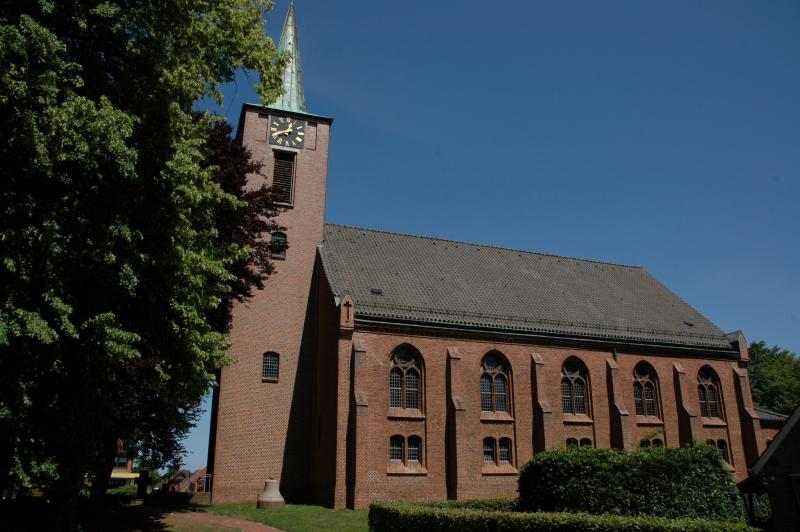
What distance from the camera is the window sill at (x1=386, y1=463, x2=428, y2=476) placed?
79.2ft

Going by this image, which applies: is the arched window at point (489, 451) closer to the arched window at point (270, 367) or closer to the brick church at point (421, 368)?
the brick church at point (421, 368)

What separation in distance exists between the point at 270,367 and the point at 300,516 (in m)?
7.99

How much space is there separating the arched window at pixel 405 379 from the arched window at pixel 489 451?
3505 mm

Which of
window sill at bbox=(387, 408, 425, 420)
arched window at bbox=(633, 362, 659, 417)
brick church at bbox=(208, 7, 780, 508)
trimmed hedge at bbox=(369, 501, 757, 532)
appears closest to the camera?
trimmed hedge at bbox=(369, 501, 757, 532)

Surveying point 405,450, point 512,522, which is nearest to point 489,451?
point 405,450

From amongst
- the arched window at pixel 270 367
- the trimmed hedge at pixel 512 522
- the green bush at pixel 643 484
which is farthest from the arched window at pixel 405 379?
the green bush at pixel 643 484

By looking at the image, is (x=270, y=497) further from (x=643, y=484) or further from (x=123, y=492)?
(x=643, y=484)

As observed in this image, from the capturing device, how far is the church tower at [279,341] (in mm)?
25062

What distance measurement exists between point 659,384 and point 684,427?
7.63ft

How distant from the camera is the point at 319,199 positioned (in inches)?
1184

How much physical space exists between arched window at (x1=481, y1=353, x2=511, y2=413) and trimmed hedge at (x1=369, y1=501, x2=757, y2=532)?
11.7 meters

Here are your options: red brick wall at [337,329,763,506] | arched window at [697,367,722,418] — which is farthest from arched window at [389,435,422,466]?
arched window at [697,367,722,418]

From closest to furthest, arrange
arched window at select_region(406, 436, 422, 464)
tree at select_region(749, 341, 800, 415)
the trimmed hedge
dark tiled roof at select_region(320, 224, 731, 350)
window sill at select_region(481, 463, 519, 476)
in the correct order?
the trimmed hedge
arched window at select_region(406, 436, 422, 464)
window sill at select_region(481, 463, 519, 476)
dark tiled roof at select_region(320, 224, 731, 350)
tree at select_region(749, 341, 800, 415)

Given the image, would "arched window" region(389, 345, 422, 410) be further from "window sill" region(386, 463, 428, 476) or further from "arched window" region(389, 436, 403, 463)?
"window sill" region(386, 463, 428, 476)
